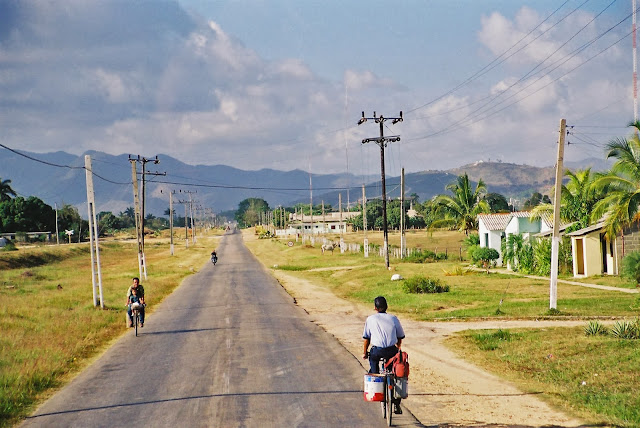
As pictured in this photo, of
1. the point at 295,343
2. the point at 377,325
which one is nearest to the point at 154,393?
the point at 377,325

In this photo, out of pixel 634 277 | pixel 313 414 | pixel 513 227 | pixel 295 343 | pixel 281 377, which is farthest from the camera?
pixel 513 227

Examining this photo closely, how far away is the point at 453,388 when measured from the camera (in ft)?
42.0

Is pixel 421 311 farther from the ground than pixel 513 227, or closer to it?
closer to it

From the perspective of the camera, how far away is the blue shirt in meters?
10.5

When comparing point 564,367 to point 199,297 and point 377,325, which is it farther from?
point 199,297

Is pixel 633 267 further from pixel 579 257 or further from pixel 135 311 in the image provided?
pixel 135 311

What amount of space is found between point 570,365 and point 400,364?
6045mm

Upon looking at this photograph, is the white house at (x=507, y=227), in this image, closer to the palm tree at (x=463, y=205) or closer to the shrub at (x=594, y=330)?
the palm tree at (x=463, y=205)

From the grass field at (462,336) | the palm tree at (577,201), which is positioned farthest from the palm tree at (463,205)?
the palm tree at (577,201)

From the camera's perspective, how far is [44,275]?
2275 inches

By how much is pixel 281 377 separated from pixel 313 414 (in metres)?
3.22

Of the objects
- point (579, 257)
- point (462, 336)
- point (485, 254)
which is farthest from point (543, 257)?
point (462, 336)

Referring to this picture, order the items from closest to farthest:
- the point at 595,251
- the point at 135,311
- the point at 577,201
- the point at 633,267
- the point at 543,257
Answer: the point at 135,311
the point at 633,267
the point at 595,251
the point at 543,257
the point at 577,201

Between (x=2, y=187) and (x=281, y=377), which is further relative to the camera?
(x=2, y=187)
